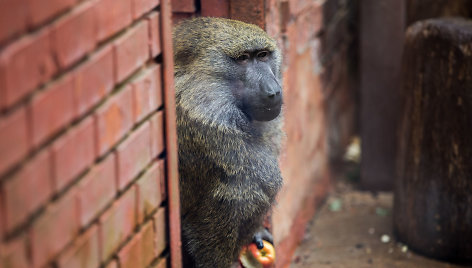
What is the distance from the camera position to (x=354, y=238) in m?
4.69

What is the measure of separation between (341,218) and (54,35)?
3.80m

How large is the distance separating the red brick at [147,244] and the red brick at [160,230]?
0.03 metres

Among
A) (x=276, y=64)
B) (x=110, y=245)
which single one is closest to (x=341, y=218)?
(x=276, y=64)

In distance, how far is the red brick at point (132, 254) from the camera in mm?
1924

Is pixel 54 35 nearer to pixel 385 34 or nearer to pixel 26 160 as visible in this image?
pixel 26 160

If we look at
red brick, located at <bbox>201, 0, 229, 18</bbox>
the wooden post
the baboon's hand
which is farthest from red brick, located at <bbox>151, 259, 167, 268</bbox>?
the wooden post

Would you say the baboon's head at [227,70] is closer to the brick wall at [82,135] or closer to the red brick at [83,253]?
the brick wall at [82,135]

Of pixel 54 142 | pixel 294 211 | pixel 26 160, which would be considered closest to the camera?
pixel 26 160

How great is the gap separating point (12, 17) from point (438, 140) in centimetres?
313

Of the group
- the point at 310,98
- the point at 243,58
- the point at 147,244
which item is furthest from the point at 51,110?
the point at 310,98

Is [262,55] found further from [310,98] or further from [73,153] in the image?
[310,98]

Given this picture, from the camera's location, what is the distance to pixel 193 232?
2906mm

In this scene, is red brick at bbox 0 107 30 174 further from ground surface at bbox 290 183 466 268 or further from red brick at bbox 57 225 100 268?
ground surface at bbox 290 183 466 268

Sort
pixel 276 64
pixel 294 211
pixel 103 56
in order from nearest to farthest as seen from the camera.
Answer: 1. pixel 103 56
2. pixel 276 64
3. pixel 294 211
